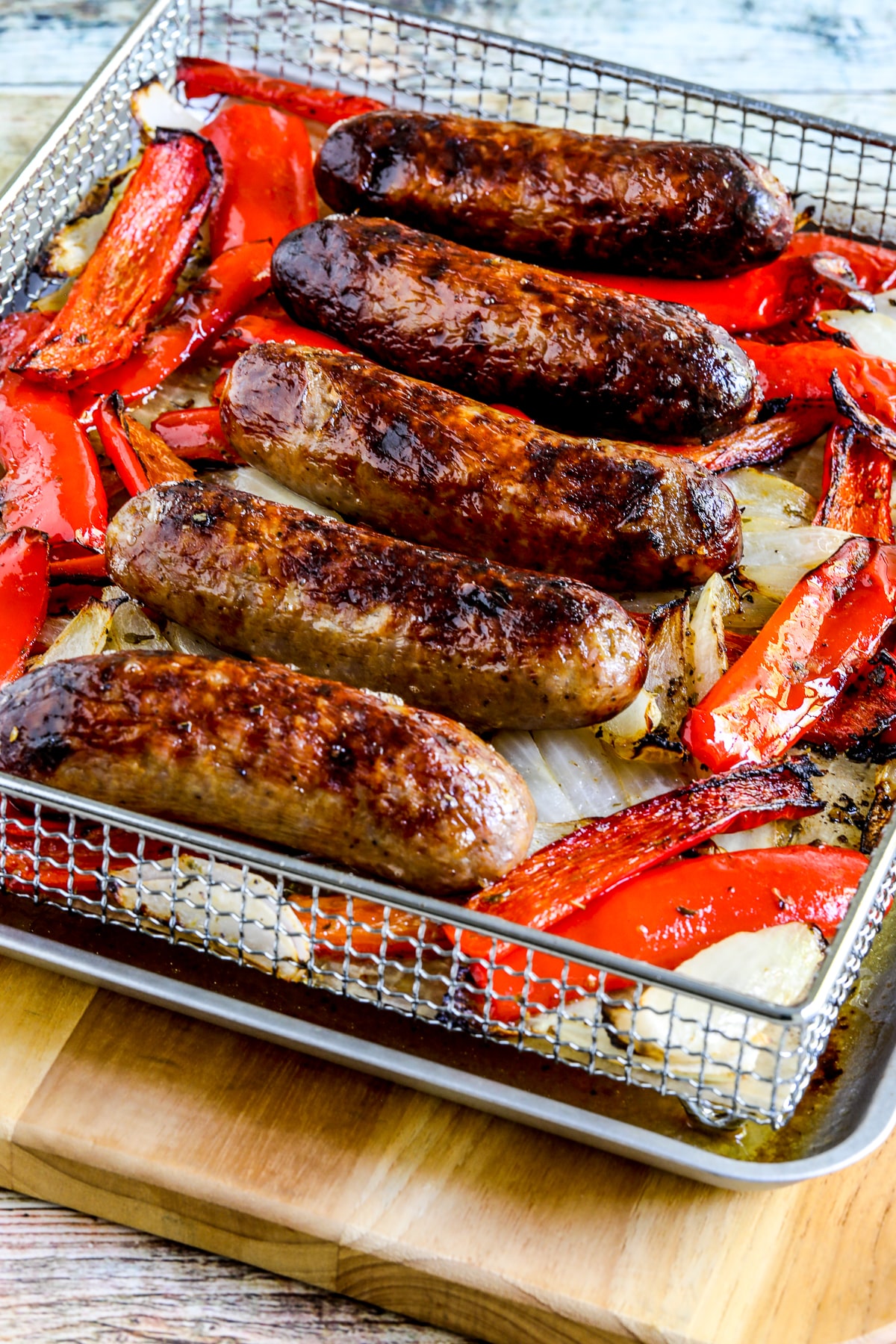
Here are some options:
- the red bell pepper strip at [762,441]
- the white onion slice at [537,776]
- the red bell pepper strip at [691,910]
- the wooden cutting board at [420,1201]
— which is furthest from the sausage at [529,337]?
the wooden cutting board at [420,1201]

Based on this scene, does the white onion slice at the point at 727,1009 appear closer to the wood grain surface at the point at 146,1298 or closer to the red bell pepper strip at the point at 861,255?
the wood grain surface at the point at 146,1298

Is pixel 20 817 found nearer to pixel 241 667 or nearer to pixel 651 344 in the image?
pixel 241 667

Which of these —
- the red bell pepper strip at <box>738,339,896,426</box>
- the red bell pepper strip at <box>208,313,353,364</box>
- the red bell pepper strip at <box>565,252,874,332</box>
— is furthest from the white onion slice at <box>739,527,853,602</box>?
the red bell pepper strip at <box>208,313,353,364</box>

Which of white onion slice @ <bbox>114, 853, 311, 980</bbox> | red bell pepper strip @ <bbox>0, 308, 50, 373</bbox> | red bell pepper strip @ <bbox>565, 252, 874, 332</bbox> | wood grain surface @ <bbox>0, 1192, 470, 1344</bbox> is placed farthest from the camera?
red bell pepper strip @ <bbox>565, 252, 874, 332</bbox>

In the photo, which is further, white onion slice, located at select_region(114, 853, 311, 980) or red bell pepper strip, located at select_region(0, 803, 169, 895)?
red bell pepper strip, located at select_region(0, 803, 169, 895)

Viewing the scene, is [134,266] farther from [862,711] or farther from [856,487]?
[862,711]

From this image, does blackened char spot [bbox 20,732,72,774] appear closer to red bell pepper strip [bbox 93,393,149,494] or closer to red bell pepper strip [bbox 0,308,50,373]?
red bell pepper strip [bbox 93,393,149,494]

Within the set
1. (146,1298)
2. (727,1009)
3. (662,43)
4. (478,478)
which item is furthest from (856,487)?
(662,43)
